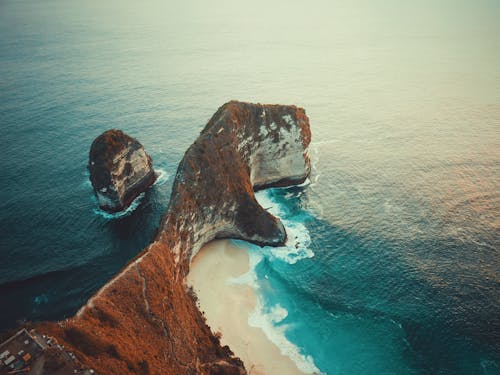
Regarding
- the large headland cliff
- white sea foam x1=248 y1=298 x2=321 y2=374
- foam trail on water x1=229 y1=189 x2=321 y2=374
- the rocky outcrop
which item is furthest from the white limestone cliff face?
the rocky outcrop

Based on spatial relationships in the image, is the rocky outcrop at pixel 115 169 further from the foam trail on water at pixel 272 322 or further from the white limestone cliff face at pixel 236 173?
the foam trail on water at pixel 272 322

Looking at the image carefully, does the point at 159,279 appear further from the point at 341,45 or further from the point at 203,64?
the point at 341,45

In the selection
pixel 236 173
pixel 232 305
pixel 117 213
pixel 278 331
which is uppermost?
pixel 236 173

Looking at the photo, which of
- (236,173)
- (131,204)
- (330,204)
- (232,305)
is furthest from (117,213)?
(330,204)

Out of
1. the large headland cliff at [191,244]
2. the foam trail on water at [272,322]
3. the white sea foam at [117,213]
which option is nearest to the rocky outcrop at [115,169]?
the white sea foam at [117,213]

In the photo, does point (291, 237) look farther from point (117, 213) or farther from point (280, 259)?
point (117, 213)

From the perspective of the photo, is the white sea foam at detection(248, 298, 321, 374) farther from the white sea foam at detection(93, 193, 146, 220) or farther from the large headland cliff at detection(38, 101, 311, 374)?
the white sea foam at detection(93, 193, 146, 220)
